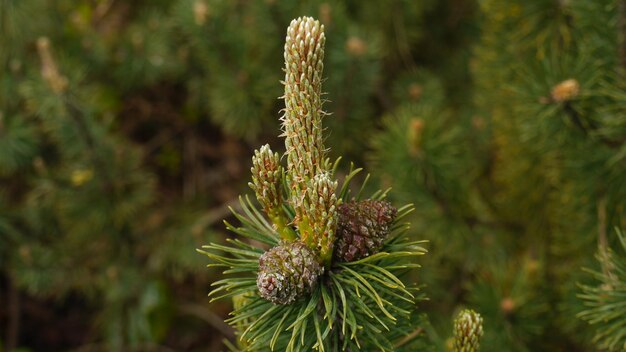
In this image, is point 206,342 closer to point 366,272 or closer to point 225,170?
point 225,170

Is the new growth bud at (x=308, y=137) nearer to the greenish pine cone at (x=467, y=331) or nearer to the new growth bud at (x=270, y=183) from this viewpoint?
the new growth bud at (x=270, y=183)

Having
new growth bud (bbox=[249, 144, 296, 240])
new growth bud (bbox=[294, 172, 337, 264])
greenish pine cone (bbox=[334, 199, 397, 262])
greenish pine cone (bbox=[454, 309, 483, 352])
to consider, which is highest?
new growth bud (bbox=[249, 144, 296, 240])

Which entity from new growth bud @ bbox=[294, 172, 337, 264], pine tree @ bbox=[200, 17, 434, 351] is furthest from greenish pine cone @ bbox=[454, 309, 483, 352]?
new growth bud @ bbox=[294, 172, 337, 264]

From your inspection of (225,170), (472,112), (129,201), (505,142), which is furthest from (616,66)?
(225,170)

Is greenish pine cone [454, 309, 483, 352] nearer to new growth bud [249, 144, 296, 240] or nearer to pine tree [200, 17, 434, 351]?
pine tree [200, 17, 434, 351]

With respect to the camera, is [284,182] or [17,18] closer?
[284,182]

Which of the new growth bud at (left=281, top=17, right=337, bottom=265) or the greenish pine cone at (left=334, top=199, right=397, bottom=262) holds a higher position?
the new growth bud at (left=281, top=17, right=337, bottom=265)
